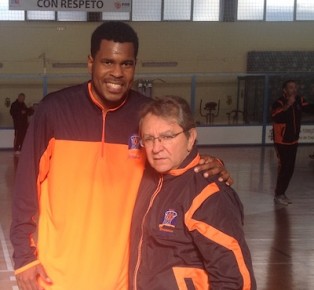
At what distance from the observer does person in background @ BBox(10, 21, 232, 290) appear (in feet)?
9.06

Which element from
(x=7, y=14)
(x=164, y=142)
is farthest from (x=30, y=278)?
(x=7, y=14)

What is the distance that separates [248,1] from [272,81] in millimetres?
2479

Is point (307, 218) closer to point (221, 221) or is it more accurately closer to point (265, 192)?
point (265, 192)

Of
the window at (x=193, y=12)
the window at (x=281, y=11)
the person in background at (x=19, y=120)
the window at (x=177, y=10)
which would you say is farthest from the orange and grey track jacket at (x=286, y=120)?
the window at (x=281, y=11)

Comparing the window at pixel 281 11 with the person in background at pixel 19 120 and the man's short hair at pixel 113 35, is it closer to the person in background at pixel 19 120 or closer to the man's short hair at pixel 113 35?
the person in background at pixel 19 120

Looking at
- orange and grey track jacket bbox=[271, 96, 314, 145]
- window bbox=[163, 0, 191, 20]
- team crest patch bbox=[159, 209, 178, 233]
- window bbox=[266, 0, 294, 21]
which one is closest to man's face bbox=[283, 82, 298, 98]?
orange and grey track jacket bbox=[271, 96, 314, 145]

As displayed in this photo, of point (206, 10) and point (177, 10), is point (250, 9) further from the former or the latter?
point (177, 10)

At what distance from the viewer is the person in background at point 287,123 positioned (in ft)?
31.7

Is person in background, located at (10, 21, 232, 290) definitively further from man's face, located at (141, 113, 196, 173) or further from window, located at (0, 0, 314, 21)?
window, located at (0, 0, 314, 21)

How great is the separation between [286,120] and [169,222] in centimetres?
768

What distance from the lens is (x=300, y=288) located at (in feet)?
20.6

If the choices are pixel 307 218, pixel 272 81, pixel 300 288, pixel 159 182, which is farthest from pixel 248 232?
pixel 272 81

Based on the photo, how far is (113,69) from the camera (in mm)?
2719

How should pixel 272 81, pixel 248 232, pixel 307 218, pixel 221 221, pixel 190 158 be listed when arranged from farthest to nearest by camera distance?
pixel 272 81, pixel 307 218, pixel 248 232, pixel 190 158, pixel 221 221
